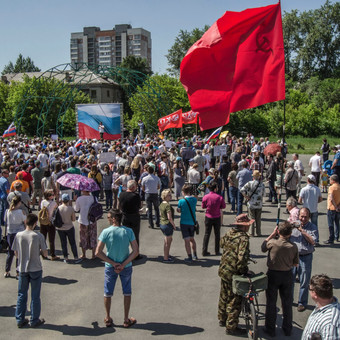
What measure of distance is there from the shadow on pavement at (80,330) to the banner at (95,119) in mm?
27438

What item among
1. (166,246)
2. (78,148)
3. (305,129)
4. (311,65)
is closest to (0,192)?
(166,246)

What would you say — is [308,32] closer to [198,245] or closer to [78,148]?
[78,148]

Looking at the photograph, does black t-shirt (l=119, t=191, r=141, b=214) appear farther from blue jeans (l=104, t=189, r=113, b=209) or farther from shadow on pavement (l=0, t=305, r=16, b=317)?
blue jeans (l=104, t=189, r=113, b=209)

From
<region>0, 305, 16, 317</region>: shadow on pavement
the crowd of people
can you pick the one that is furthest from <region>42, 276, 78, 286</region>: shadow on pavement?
<region>0, 305, 16, 317</region>: shadow on pavement

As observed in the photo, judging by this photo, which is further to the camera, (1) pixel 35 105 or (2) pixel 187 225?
(1) pixel 35 105

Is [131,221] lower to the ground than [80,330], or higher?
higher

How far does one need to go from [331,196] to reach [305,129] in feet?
127

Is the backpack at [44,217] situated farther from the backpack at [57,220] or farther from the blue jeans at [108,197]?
the blue jeans at [108,197]

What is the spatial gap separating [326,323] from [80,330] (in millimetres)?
3886

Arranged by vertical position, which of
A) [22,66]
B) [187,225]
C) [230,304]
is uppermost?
[22,66]

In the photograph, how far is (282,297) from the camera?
606cm

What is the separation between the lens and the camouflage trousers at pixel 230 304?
6.08 m

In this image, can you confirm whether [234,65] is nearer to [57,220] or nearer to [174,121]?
[57,220]

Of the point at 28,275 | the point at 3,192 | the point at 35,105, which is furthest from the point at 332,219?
the point at 35,105
